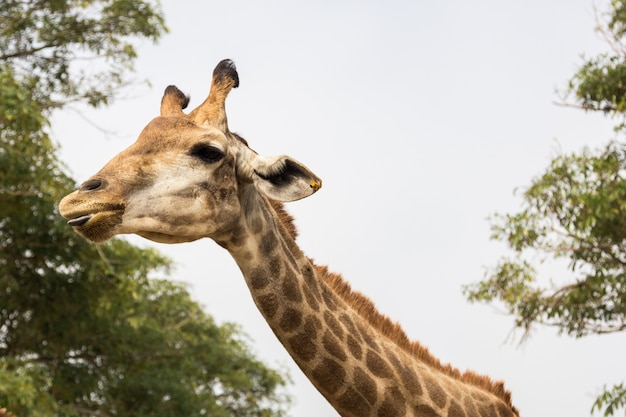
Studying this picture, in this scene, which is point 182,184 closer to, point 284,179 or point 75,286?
point 284,179

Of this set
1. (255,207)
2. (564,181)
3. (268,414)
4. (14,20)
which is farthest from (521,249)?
(255,207)

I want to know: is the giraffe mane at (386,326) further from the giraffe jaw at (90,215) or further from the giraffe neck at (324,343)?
the giraffe jaw at (90,215)

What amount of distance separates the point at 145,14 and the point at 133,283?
6.03 meters

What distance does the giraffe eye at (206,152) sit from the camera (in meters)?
4.80

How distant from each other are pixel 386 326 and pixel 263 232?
1.00m

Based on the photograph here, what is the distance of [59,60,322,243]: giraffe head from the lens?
4.46 m

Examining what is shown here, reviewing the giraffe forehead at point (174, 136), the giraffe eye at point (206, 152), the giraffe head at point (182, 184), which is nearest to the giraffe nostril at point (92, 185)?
the giraffe head at point (182, 184)

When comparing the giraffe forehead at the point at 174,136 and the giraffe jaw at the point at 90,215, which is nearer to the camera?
the giraffe jaw at the point at 90,215

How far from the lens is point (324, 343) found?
4.95 metres

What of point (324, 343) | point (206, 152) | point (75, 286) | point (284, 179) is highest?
point (75, 286)

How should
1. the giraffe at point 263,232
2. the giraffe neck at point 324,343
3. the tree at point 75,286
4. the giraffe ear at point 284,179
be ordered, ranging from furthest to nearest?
the tree at point 75,286 < the giraffe neck at point 324,343 < the giraffe ear at point 284,179 < the giraffe at point 263,232

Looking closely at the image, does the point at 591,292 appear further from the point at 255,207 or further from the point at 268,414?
the point at 255,207

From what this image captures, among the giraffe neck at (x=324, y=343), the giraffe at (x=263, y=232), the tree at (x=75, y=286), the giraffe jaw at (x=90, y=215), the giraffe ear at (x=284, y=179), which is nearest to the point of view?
the giraffe jaw at (x=90, y=215)

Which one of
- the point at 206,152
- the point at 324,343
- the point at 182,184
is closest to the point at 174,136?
the point at 206,152
